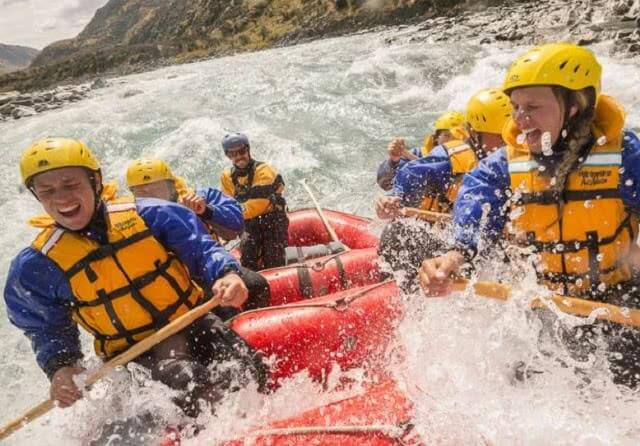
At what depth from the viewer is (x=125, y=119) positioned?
17.2 m

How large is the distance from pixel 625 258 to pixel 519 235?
52cm

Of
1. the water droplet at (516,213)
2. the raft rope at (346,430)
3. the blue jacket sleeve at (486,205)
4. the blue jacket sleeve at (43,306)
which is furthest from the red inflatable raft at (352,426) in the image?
the blue jacket sleeve at (43,306)

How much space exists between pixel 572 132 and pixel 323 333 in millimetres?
1897

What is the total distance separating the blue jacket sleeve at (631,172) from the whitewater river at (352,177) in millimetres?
644

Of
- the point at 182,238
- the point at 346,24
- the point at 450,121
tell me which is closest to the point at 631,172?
the point at 182,238

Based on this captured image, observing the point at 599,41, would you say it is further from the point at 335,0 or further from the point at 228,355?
the point at 335,0

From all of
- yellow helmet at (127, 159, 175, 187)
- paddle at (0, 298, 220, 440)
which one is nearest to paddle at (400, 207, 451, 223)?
yellow helmet at (127, 159, 175, 187)

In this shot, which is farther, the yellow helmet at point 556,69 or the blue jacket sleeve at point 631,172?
the blue jacket sleeve at point 631,172

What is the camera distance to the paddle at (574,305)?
244cm

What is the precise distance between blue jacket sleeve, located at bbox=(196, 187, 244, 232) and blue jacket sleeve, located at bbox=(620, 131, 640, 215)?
290 cm

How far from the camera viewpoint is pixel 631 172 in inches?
104

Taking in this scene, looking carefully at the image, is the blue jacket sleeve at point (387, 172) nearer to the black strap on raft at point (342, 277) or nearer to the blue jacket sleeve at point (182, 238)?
the black strap on raft at point (342, 277)

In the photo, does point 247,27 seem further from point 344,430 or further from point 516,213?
point 344,430

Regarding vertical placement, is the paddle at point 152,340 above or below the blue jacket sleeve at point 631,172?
below
